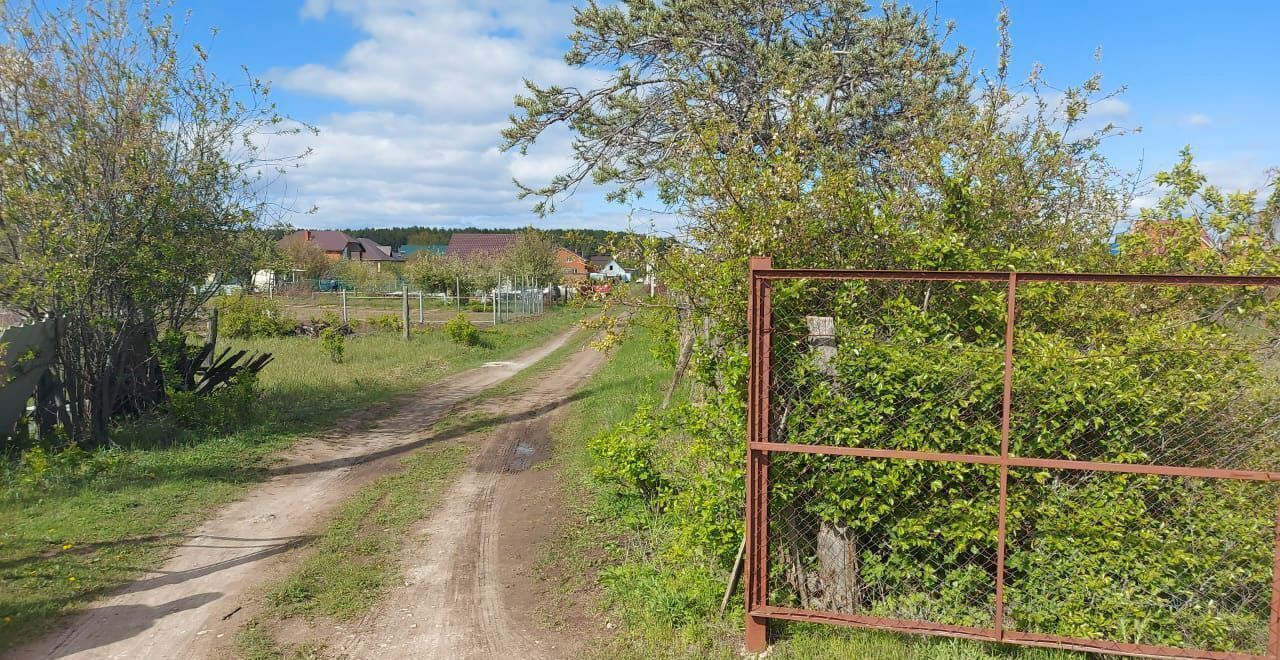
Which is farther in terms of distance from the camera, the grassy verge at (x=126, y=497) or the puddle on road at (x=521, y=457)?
the puddle on road at (x=521, y=457)

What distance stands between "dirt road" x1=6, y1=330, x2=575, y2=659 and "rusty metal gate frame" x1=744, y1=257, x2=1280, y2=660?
312 centimetres

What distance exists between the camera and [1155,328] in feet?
14.0

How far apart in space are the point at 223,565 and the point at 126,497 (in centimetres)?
216

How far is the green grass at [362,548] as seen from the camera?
5.28m

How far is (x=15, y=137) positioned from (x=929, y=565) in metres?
9.79

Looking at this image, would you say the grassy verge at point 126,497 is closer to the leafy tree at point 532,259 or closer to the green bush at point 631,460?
the green bush at point 631,460

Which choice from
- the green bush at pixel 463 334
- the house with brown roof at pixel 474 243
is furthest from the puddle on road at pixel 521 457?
the house with brown roof at pixel 474 243

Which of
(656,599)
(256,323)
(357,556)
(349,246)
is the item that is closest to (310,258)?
(256,323)

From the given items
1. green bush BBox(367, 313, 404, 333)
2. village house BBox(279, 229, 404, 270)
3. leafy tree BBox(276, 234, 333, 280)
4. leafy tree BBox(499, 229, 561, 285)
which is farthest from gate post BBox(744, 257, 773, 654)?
village house BBox(279, 229, 404, 270)

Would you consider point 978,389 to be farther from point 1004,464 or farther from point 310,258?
point 310,258

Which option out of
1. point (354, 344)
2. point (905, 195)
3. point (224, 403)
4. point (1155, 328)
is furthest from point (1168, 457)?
point (354, 344)

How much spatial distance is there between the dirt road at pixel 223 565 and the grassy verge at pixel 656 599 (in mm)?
2062

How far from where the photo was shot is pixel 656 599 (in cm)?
501

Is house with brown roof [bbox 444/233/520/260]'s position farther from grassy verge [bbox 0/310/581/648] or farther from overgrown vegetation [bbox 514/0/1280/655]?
overgrown vegetation [bbox 514/0/1280/655]
